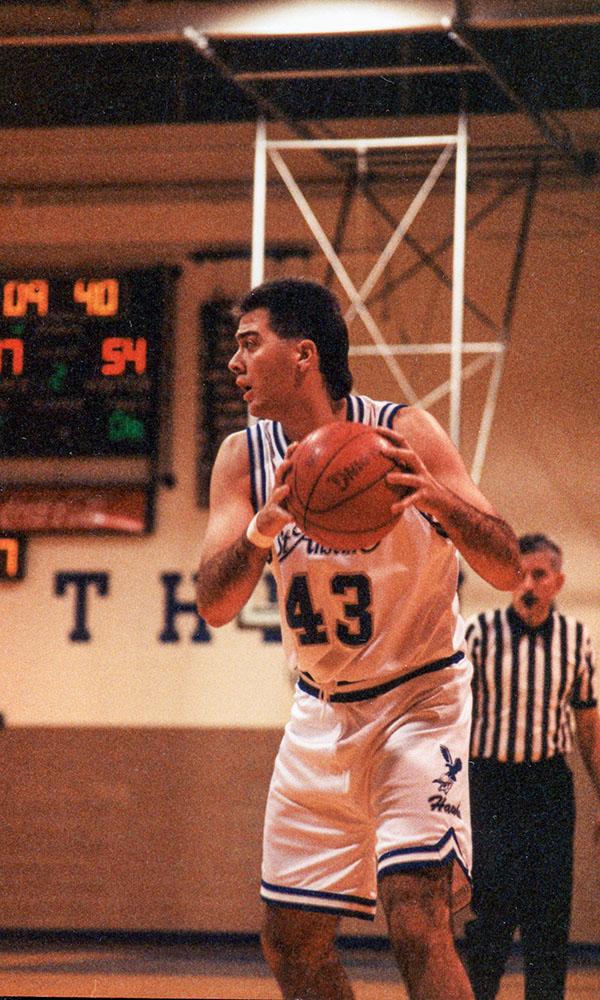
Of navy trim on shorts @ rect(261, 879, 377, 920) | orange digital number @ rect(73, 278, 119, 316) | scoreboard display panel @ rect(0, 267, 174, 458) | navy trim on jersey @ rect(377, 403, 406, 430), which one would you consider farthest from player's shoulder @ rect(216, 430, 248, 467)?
orange digital number @ rect(73, 278, 119, 316)

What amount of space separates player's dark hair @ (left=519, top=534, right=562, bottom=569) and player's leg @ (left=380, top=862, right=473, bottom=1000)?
247 centimetres

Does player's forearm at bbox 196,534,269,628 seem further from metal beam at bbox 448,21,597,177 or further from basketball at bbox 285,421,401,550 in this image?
metal beam at bbox 448,21,597,177

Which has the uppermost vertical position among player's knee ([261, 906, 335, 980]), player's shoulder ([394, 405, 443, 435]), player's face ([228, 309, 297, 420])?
player's face ([228, 309, 297, 420])

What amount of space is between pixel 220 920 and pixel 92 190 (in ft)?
13.3

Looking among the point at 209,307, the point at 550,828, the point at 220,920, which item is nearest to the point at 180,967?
the point at 220,920

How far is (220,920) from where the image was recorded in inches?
287

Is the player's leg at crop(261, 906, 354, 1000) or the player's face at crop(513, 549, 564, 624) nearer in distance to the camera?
the player's leg at crop(261, 906, 354, 1000)

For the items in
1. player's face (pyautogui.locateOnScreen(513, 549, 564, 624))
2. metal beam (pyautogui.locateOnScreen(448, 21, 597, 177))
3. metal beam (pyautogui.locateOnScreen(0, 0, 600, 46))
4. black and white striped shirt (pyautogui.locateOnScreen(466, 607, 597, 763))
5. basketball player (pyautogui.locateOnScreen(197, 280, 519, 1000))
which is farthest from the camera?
metal beam (pyautogui.locateOnScreen(448, 21, 597, 177))

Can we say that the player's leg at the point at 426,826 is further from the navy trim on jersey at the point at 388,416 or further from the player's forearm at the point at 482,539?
the navy trim on jersey at the point at 388,416

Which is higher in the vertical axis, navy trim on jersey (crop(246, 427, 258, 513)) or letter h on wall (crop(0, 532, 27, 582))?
navy trim on jersey (crop(246, 427, 258, 513))

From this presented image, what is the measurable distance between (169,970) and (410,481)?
4.50 meters

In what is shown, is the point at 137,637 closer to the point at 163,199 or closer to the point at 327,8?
the point at 163,199

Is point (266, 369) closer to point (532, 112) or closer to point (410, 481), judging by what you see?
point (410, 481)

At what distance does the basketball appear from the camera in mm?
2893
